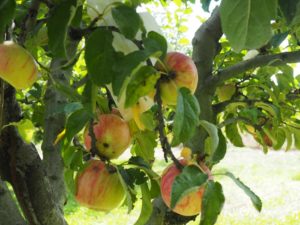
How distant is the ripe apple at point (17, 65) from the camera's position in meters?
0.65

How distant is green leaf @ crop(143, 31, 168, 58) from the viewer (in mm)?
549

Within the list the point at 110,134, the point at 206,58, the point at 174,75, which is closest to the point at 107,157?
the point at 110,134

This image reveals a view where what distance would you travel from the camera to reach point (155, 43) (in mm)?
564

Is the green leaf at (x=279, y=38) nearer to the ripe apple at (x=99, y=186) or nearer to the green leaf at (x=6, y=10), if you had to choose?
the ripe apple at (x=99, y=186)

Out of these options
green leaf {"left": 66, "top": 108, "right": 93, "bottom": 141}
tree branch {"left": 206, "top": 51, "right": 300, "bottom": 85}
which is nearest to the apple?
green leaf {"left": 66, "top": 108, "right": 93, "bottom": 141}

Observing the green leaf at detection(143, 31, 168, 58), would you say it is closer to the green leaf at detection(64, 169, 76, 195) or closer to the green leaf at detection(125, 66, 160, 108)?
the green leaf at detection(125, 66, 160, 108)

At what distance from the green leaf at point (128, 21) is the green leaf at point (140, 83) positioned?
50mm

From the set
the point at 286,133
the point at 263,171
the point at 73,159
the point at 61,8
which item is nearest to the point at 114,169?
the point at 73,159

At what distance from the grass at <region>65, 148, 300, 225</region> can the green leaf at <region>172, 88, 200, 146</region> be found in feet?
11.3

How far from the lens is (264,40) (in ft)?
1.77

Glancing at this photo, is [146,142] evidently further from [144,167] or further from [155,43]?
[155,43]

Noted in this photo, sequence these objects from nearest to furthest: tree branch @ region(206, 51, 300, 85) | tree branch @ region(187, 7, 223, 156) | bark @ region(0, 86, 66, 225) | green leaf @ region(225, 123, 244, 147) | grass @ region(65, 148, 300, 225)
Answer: bark @ region(0, 86, 66, 225)
tree branch @ region(206, 51, 300, 85)
tree branch @ region(187, 7, 223, 156)
green leaf @ region(225, 123, 244, 147)
grass @ region(65, 148, 300, 225)

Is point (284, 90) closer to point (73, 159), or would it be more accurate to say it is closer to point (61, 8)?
point (73, 159)

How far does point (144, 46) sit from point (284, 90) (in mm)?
1080
